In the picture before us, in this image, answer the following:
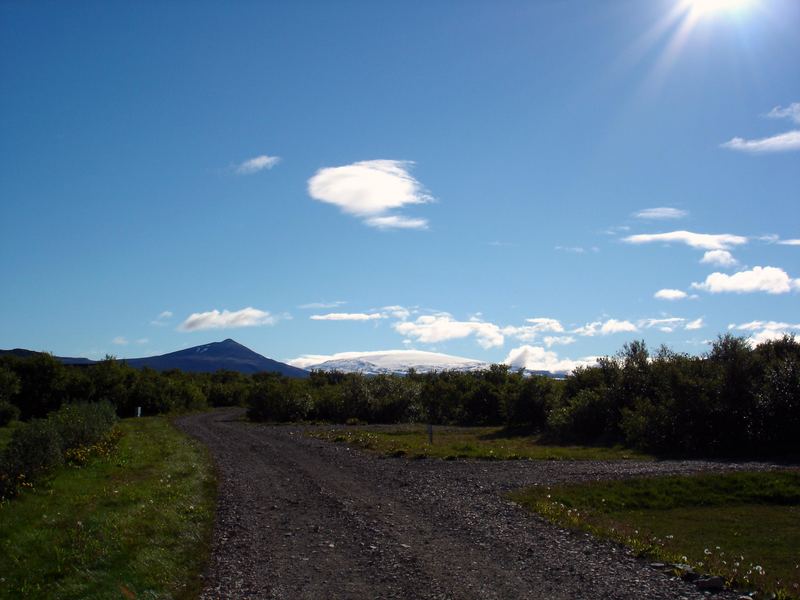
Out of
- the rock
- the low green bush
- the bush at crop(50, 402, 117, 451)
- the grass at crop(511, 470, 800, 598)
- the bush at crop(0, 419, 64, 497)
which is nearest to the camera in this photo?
the rock

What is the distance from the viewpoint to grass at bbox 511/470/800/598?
11164mm

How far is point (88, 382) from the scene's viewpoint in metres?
62.0

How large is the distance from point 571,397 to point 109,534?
38.3 m

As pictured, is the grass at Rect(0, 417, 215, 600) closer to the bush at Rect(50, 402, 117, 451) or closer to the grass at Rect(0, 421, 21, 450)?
the bush at Rect(50, 402, 117, 451)

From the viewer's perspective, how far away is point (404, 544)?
12180 mm

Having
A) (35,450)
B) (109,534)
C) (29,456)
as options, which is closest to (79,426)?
(35,450)

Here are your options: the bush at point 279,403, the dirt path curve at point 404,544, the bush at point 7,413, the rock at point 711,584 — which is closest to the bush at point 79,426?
the dirt path curve at point 404,544

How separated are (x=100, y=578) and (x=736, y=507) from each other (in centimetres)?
1614

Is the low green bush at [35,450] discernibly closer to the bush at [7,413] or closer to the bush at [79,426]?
the bush at [79,426]

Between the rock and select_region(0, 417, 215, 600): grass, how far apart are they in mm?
7164

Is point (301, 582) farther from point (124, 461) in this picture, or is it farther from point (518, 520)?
point (124, 461)

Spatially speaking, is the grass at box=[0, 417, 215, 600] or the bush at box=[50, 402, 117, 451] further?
the bush at box=[50, 402, 117, 451]

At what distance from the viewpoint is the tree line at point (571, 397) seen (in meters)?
30.0

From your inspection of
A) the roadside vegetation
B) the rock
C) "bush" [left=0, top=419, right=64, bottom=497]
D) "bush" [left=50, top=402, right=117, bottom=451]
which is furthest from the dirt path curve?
the roadside vegetation
